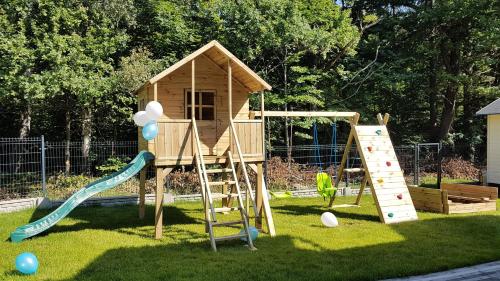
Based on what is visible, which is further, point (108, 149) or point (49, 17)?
point (108, 149)

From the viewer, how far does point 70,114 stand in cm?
1956

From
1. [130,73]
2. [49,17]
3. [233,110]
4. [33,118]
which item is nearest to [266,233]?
[233,110]

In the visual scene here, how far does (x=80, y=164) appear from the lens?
60.2 feet

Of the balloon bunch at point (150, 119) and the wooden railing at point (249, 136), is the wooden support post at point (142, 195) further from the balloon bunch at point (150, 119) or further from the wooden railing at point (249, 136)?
the wooden railing at point (249, 136)

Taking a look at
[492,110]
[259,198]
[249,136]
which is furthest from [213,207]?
[492,110]

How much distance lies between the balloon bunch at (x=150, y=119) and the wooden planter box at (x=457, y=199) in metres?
7.47

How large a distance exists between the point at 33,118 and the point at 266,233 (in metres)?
15.8

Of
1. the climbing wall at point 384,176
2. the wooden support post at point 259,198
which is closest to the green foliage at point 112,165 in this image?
the wooden support post at point 259,198

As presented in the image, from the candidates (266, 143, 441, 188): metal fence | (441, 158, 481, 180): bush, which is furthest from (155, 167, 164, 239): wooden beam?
(441, 158, 481, 180): bush

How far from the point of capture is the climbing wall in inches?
411

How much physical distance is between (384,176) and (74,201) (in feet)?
24.3

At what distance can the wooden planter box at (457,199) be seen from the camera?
11.2 m

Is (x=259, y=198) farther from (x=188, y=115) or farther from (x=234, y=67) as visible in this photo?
(x=234, y=67)

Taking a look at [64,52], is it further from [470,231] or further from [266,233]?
[470,231]
